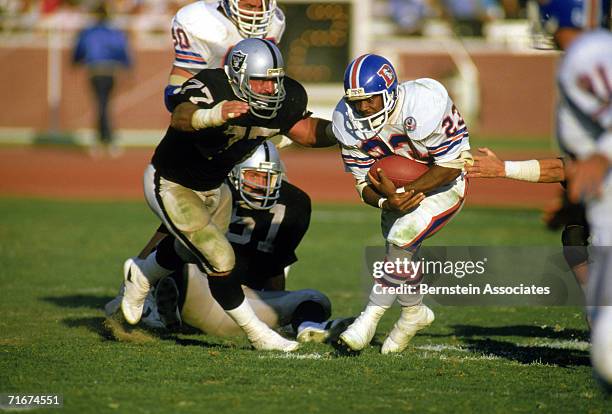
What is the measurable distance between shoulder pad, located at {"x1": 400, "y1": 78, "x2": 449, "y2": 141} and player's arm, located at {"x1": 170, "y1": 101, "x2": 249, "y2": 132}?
0.85 metres

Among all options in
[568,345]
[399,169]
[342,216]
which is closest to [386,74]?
[399,169]

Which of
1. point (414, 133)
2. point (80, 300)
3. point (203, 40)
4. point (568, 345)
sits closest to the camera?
point (414, 133)

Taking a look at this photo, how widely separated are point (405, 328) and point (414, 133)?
100cm

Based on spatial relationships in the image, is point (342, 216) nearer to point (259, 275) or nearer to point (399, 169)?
point (259, 275)

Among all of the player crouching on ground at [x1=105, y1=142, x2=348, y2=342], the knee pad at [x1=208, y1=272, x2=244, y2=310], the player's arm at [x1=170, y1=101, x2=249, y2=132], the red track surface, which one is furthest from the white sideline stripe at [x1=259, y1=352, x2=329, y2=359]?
the red track surface

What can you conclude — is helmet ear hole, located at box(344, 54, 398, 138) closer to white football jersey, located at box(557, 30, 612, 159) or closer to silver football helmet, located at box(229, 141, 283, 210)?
silver football helmet, located at box(229, 141, 283, 210)

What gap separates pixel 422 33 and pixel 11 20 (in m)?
9.29

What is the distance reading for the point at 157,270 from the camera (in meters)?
5.50

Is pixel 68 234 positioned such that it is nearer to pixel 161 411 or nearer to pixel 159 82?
pixel 161 411

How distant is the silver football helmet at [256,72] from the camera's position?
482 centimetres

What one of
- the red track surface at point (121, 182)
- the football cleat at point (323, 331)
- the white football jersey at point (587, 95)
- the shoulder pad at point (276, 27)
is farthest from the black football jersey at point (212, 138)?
the red track surface at point (121, 182)

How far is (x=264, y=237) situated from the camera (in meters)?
5.96

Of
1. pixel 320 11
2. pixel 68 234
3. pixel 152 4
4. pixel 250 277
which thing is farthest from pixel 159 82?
pixel 250 277

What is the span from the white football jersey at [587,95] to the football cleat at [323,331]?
1.94 metres
